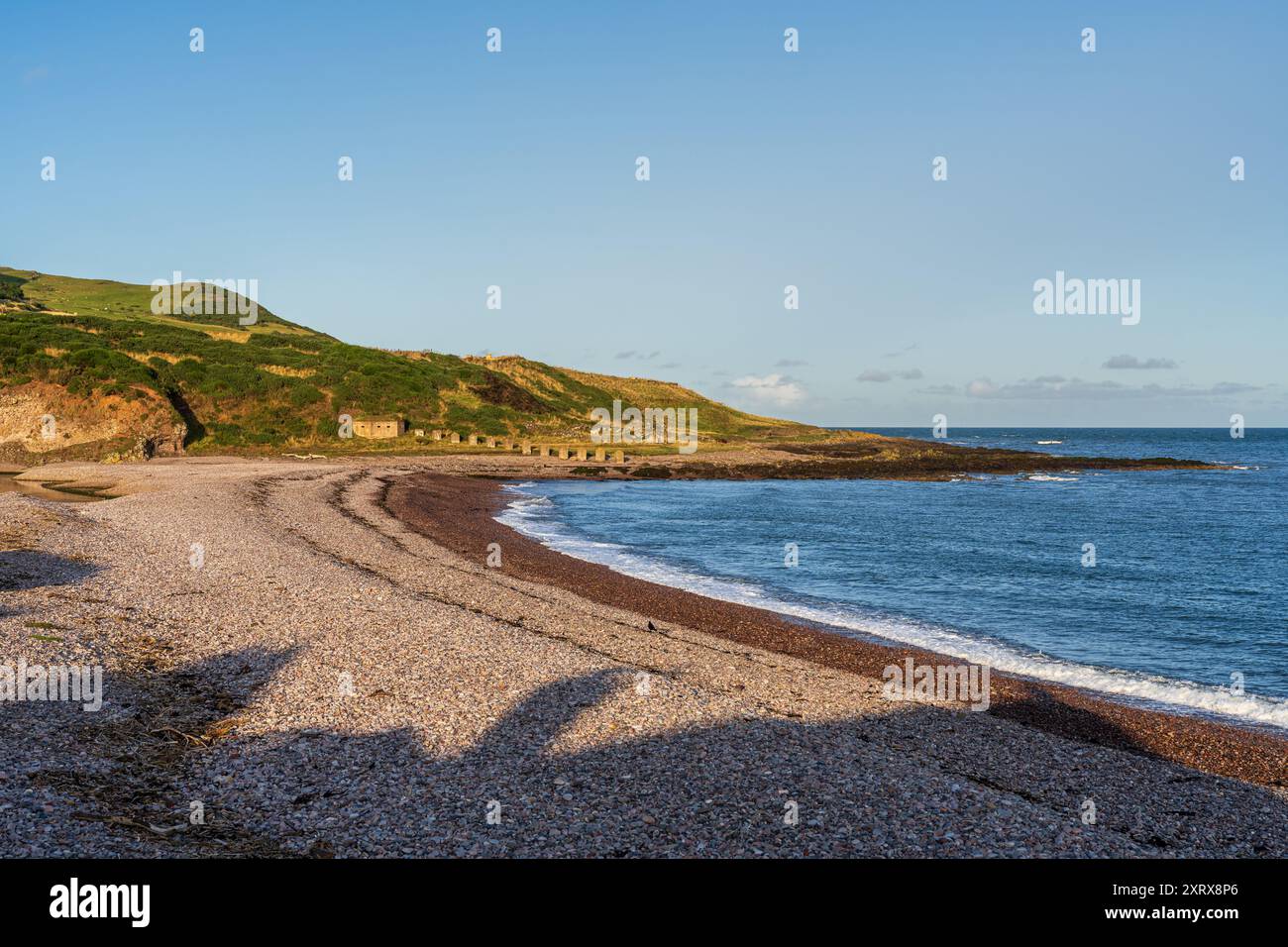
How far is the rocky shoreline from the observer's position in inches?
374

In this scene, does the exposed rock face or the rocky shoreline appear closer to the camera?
the rocky shoreline

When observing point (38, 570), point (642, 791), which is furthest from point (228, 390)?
point (642, 791)

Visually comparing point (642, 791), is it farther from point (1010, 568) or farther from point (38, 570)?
point (1010, 568)

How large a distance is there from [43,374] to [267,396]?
63.3ft

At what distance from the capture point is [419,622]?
19.4m

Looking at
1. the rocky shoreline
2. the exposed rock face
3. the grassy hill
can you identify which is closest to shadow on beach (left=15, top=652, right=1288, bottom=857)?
the rocky shoreline

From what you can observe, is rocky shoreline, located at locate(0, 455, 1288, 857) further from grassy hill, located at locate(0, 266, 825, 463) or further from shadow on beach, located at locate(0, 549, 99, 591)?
grassy hill, located at locate(0, 266, 825, 463)

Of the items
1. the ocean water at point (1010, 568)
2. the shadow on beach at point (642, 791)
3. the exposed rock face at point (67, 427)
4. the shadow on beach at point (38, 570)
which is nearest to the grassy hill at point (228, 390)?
the exposed rock face at point (67, 427)

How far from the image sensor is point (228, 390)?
76.8 meters

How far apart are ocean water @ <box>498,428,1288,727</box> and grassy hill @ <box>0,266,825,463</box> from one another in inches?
1166

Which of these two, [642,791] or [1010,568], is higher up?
[642,791]

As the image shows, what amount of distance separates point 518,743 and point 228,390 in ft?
249
